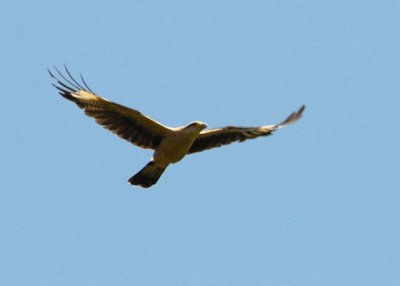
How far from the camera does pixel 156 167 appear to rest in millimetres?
13117

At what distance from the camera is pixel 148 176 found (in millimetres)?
13266

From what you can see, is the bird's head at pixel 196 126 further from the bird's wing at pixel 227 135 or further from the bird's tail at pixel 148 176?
the bird's tail at pixel 148 176

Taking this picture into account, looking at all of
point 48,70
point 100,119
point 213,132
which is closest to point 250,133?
point 213,132

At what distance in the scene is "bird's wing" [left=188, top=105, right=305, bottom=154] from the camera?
13240mm

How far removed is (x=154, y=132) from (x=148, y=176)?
771mm

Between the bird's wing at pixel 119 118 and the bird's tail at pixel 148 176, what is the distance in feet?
1.10

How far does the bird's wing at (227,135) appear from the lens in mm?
13240

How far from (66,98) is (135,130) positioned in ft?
4.57

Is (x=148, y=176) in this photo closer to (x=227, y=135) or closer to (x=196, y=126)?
(x=196, y=126)

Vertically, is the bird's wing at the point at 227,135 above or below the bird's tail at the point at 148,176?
above

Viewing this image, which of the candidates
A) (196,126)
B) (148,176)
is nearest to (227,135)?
(196,126)

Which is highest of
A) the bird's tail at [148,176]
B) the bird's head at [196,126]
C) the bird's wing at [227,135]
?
the bird's wing at [227,135]

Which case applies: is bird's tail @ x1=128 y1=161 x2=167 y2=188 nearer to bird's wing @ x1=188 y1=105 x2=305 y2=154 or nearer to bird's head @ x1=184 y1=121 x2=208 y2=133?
bird's wing @ x1=188 y1=105 x2=305 y2=154

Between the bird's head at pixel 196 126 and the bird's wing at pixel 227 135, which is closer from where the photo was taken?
the bird's head at pixel 196 126
